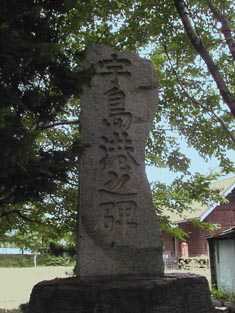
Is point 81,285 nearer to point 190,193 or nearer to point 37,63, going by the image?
point 37,63

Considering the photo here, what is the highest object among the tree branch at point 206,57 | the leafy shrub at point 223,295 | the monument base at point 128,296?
the tree branch at point 206,57

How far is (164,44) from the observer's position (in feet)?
36.8

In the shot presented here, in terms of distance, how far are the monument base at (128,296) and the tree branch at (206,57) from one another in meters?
3.96

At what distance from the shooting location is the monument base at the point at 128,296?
5.47m

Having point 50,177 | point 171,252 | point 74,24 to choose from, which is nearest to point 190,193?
point 74,24

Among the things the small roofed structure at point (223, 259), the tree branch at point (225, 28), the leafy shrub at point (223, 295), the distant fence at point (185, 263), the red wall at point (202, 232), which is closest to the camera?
the tree branch at point (225, 28)

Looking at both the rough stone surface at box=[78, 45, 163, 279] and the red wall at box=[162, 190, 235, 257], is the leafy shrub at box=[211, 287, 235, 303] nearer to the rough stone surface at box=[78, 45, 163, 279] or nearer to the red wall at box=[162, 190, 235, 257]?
the rough stone surface at box=[78, 45, 163, 279]

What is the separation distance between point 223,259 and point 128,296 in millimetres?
11128

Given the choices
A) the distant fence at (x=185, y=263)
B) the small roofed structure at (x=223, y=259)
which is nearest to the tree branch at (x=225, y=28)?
the small roofed structure at (x=223, y=259)

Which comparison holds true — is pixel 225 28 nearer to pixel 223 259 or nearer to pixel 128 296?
pixel 128 296

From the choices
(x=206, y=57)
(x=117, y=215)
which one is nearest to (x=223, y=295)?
(x=206, y=57)

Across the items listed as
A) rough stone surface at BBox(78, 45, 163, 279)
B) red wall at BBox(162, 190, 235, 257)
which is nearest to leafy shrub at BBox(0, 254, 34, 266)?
red wall at BBox(162, 190, 235, 257)

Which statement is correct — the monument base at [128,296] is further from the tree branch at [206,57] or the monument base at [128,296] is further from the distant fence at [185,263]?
the distant fence at [185,263]

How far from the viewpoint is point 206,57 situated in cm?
911
